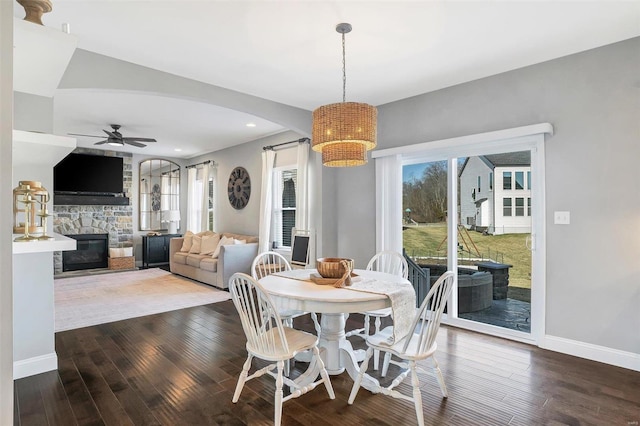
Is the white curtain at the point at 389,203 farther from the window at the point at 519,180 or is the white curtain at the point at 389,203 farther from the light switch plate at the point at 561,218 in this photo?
the light switch plate at the point at 561,218

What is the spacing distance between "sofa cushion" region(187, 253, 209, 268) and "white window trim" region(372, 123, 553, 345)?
141 inches

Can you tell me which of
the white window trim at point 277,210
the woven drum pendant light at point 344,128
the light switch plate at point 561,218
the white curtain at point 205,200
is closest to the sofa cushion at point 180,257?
the white curtain at point 205,200

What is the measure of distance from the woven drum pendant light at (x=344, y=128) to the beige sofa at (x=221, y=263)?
3668 mm

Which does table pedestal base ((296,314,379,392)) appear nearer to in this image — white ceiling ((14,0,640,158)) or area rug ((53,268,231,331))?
white ceiling ((14,0,640,158))

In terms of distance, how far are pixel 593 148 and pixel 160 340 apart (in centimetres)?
443

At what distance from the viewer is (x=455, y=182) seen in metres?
3.96

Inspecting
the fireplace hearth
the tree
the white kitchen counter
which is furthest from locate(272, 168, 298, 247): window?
the white kitchen counter

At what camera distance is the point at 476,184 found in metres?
3.82

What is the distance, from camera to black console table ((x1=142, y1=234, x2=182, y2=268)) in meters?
8.24

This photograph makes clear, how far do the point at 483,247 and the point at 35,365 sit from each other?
169 inches

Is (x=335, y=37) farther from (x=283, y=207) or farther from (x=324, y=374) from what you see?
(x=283, y=207)

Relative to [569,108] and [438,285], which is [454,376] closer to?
[438,285]

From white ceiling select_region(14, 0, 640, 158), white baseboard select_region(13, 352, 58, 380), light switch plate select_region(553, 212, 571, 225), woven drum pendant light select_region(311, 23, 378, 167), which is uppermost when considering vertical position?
white ceiling select_region(14, 0, 640, 158)

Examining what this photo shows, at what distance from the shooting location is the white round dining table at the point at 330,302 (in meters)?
2.17
